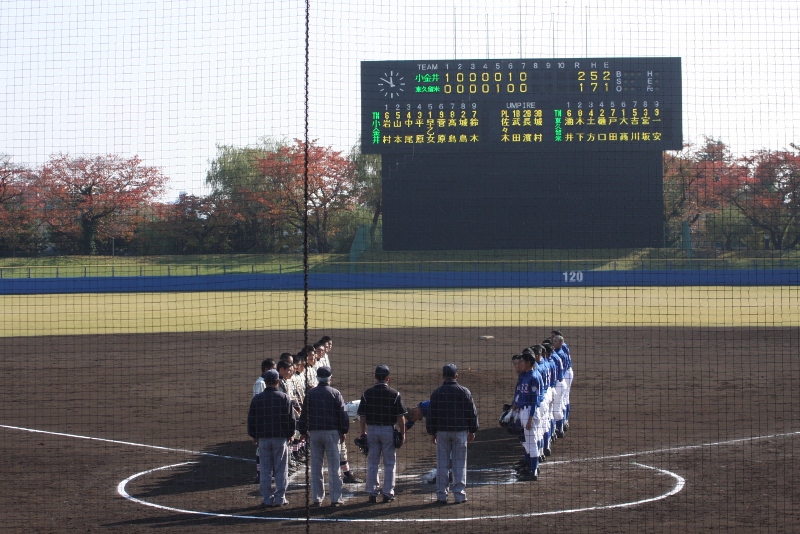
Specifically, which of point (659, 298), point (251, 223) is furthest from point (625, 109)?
point (251, 223)

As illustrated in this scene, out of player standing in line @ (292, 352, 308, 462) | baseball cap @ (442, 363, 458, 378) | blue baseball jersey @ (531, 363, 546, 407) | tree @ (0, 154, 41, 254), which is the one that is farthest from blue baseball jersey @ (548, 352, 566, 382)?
tree @ (0, 154, 41, 254)

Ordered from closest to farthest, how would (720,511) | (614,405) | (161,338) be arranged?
(720,511) → (614,405) → (161,338)

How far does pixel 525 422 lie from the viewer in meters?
9.25

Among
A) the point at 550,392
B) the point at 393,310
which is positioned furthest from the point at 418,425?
the point at 393,310

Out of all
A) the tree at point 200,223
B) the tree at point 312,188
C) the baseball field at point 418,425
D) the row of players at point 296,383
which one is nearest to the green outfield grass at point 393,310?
the baseball field at point 418,425

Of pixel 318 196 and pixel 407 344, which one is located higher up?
pixel 318 196

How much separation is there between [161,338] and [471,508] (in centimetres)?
1742

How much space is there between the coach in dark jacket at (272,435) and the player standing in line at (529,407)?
104 inches

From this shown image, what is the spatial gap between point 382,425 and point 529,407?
181cm

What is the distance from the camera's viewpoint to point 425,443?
11516 millimetres

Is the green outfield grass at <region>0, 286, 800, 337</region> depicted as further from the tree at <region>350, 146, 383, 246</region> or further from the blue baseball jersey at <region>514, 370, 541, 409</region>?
the blue baseball jersey at <region>514, 370, 541, 409</region>

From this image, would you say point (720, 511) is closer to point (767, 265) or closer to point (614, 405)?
point (614, 405)

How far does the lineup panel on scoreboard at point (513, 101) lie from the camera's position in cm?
2838

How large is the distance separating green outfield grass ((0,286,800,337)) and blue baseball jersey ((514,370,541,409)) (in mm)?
16340
